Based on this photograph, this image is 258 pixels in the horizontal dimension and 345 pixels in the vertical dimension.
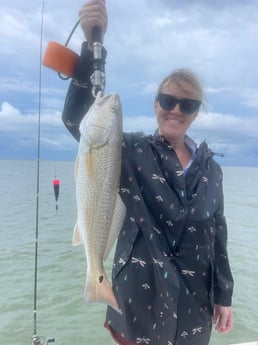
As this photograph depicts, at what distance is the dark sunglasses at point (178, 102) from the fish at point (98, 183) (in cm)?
51

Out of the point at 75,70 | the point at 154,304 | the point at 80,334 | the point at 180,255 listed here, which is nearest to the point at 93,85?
the point at 75,70

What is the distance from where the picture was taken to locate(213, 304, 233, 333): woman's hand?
112 inches

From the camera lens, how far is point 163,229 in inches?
98.2

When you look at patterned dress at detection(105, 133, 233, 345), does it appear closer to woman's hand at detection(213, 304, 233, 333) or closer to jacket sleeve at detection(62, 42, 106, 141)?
woman's hand at detection(213, 304, 233, 333)

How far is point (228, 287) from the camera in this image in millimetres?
2805

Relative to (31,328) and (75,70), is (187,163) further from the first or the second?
(31,328)

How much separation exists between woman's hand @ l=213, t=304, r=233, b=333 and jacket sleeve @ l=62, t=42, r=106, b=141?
164 cm

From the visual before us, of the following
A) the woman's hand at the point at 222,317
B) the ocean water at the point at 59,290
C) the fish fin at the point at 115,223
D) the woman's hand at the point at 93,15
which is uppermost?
the woman's hand at the point at 93,15

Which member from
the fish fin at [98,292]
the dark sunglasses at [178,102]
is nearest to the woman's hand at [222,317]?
the fish fin at [98,292]

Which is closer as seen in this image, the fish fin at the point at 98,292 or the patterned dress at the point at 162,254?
the fish fin at the point at 98,292

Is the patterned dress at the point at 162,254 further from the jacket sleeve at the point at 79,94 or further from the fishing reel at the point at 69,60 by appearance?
the fishing reel at the point at 69,60

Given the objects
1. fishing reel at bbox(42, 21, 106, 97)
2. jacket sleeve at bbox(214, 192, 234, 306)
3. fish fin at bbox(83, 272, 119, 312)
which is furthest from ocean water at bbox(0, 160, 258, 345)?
fishing reel at bbox(42, 21, 106, 97)

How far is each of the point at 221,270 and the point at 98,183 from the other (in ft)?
4.13

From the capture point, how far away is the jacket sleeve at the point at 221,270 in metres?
2.79
